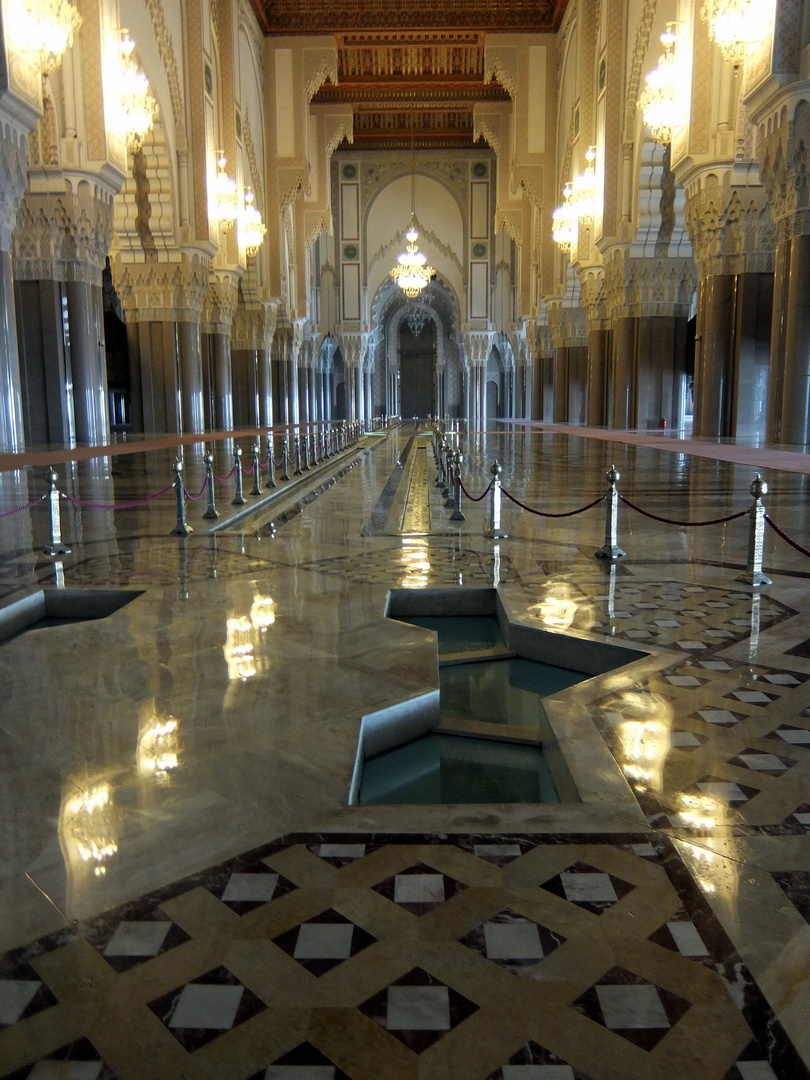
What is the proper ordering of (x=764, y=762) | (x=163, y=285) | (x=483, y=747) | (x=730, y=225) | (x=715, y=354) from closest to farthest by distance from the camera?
(x=764, y=762), (x=483, y=747), (x=730, y=225), (x=715, y=354), (x=163, y=285)

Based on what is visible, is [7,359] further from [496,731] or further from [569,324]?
[569,324]

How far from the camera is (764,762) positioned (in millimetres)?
2158

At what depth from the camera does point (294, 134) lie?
69.4 feet

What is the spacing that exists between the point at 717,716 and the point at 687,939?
1.11 metres

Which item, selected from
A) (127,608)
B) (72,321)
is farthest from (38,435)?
(127,608)

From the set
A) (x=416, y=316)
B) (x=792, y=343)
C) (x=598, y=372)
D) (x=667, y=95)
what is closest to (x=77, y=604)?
(x=792, y=343)

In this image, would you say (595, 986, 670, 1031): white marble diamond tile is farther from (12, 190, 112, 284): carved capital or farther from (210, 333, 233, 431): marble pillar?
(210, 333, 233, 431): marble pillar

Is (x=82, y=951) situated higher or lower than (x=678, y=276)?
lower

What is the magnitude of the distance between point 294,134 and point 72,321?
11.8 m

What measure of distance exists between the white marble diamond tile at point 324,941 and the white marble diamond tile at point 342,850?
0.77 feet

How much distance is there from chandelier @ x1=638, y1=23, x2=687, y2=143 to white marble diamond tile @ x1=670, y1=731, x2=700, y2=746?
37.0 feet

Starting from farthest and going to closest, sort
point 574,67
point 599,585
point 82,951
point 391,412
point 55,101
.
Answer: point 391,412 → point 574,67 → point 55,101 → point 599,585 → point 82,951

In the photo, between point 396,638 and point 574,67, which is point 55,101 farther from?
point 574,67

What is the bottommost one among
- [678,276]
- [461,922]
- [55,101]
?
[461,922]
